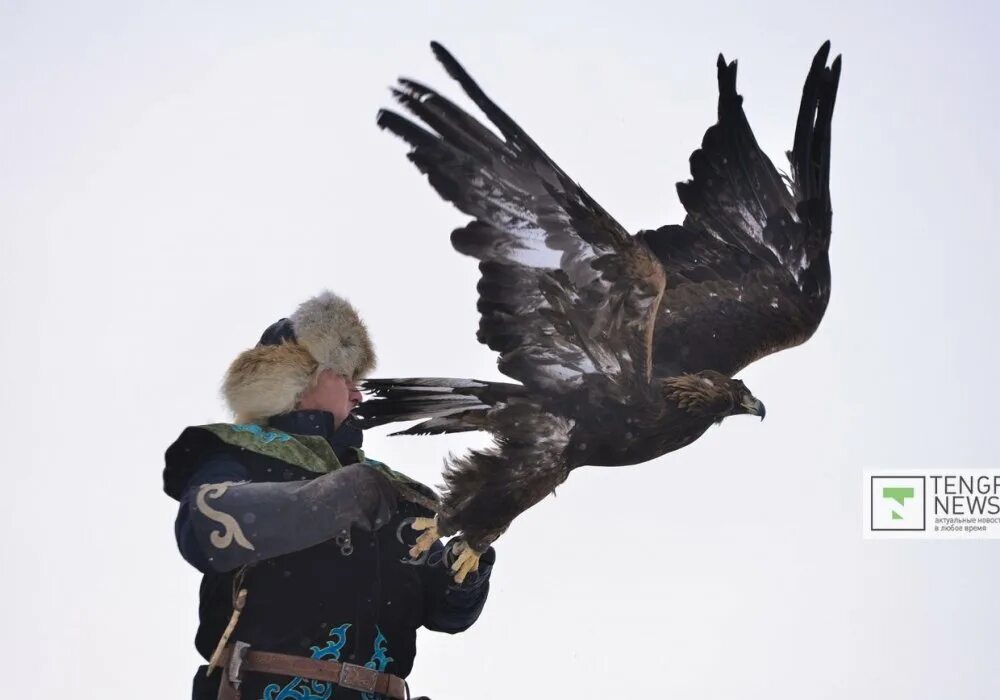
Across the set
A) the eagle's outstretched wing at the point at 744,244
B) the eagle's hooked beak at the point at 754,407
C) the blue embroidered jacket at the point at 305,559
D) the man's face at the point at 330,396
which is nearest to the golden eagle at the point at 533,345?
the eagle's hooked beak at the point at 754,407

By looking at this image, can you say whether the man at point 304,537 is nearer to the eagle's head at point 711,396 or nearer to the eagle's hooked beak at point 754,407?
the eagle's head at point 711,396

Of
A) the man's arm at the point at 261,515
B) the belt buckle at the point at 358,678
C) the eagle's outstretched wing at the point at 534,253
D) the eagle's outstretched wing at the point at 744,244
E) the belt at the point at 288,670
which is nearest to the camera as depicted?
the man's arm at the point at 261,515

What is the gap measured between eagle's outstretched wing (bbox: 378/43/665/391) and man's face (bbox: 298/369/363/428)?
1.57 feet

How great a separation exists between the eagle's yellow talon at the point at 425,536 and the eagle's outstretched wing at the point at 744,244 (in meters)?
1.48

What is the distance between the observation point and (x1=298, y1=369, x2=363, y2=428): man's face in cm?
357

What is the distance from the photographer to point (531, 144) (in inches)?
135

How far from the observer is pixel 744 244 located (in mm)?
5430

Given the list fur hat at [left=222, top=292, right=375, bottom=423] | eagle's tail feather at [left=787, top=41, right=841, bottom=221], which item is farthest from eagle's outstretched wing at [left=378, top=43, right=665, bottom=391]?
eagle's tail feather at [left=787, top=41, right=841, bottom=221]

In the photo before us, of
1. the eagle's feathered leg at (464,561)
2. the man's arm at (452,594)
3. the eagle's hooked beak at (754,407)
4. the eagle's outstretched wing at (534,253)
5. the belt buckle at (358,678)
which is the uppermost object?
the eagle's outstretched wing at (534,253)

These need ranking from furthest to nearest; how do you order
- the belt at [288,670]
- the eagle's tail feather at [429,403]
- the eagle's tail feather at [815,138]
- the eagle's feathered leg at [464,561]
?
the eagle's tail feather at [815,138] → the eagle's tail feather at [429,403] → the eagle's feathered leg at [464,561] → the belt at [288,670]

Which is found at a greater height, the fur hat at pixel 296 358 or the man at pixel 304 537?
the fur hat at pixel 296 358

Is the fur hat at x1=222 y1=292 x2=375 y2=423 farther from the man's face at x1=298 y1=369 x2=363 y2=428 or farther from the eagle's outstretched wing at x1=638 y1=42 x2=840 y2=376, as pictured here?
the eagle's outstretched wing at x1=638 y1=42 x2=840 y2=376

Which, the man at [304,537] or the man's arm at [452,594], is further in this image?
the man's arm at [452,594]

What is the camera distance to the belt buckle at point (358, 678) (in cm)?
322
